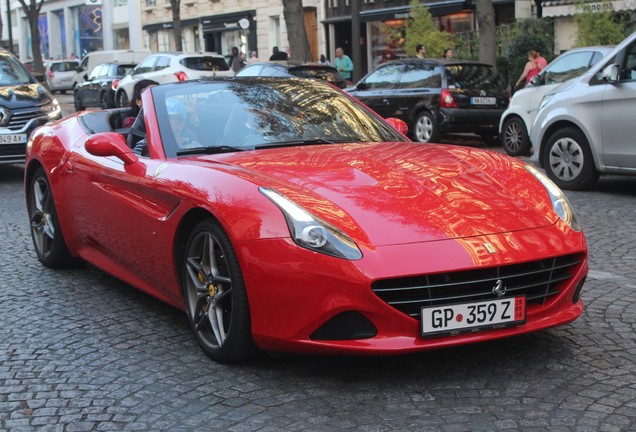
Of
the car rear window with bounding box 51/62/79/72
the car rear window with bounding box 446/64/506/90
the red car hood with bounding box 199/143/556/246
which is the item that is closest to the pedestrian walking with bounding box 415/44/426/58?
the car rear window with bounding box 446/64/506/90

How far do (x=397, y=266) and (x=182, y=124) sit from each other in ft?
6.45

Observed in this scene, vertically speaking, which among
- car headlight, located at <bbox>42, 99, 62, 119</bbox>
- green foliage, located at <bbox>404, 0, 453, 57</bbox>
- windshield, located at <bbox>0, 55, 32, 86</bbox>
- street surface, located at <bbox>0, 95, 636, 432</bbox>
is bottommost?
street surface, located at <bbox>0, 95, 636, 432</bbox>

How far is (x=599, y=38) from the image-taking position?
67.5 feet

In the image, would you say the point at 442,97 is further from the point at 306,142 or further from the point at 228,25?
the point at 228,25

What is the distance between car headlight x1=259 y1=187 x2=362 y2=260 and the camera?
392 cm

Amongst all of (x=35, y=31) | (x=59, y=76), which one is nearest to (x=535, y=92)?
(x=35, y=31)

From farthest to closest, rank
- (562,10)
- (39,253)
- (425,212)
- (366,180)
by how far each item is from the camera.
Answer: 1. (562,10)
2. (39,253)
3. (366,180)
4. (425,212)

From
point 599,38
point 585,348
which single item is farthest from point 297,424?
point 599,38

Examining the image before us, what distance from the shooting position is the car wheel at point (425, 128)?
16469 mm

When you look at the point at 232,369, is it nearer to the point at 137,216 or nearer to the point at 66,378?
the point at 66,378

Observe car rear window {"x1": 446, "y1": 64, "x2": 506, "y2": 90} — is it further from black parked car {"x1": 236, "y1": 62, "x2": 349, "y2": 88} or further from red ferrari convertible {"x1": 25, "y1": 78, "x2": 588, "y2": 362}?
red ferrari convertible {"x1": 25, "y1": 78, "x2": 588, "y2": 362}

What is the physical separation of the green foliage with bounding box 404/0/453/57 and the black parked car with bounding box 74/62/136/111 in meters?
8.33

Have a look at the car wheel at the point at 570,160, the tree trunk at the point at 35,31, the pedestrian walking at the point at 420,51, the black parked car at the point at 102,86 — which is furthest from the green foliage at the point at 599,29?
the tree trunk at the point at 35,31


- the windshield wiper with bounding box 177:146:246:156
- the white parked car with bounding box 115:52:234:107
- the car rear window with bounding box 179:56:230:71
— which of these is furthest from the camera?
the car rear window with bounding box 179:56:230:71
